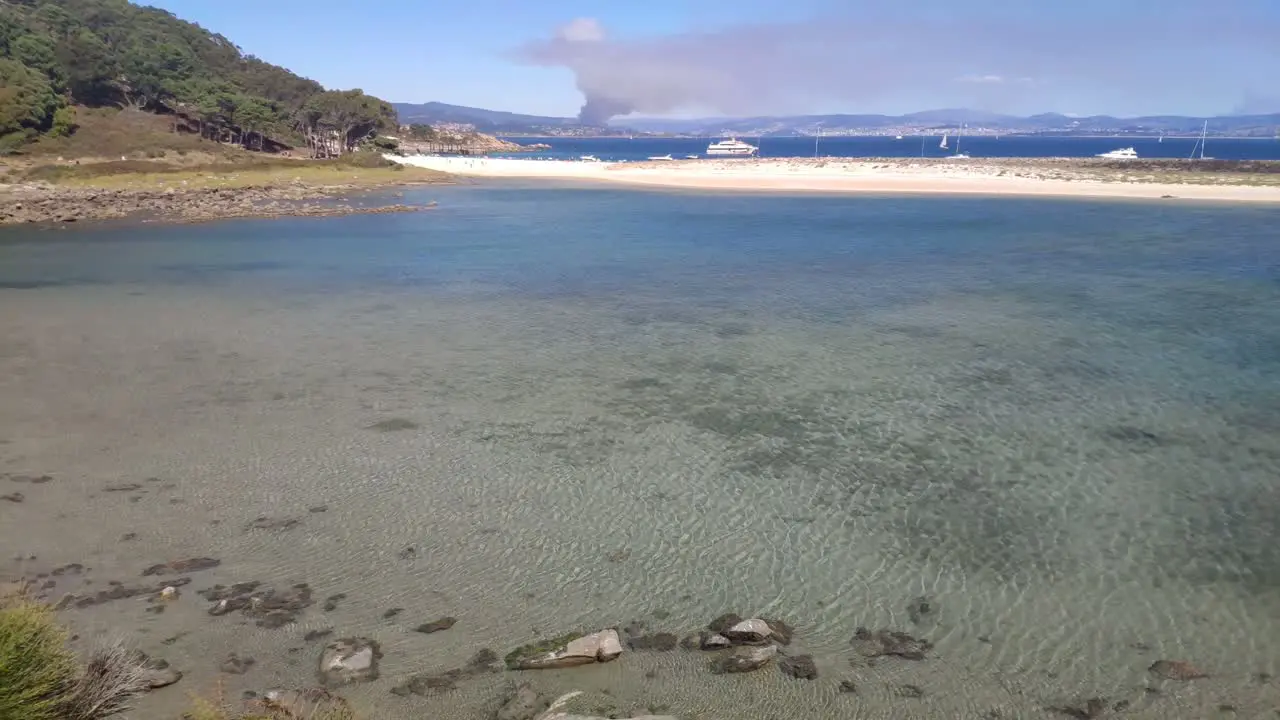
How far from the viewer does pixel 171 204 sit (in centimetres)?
4194

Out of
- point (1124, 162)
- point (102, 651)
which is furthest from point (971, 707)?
point (1124, 162)

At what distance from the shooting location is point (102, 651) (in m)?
5.86

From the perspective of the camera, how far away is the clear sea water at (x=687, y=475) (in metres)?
6.82

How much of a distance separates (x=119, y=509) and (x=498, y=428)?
4.66 meters

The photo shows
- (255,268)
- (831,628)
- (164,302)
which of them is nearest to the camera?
(831,628)

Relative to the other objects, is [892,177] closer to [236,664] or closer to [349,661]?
[349,661]

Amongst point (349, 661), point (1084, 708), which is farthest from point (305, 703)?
point (1084, 708)

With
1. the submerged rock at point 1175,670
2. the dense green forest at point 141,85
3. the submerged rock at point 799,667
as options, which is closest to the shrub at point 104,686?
the submerged rock at point 799,667

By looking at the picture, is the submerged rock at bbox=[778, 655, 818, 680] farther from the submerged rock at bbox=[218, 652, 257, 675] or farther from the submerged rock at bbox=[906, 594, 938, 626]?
the submerged rock at bbox=[218, 652, 257, 675]

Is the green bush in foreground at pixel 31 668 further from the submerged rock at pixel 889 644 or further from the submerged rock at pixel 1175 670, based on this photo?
the submerged rock at pixel 1175 670

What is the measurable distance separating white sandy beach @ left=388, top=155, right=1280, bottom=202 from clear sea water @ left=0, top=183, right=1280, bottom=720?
31.1m

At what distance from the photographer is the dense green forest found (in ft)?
205

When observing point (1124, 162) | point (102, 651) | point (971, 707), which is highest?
point (1124, 162)

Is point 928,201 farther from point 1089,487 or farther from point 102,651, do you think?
point 102,651
